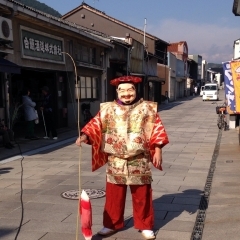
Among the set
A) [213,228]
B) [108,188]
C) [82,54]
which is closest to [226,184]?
[213,228]

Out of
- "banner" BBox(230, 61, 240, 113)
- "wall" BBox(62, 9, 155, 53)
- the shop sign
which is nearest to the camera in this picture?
"banner" BBox(230, 61, 240, 113)

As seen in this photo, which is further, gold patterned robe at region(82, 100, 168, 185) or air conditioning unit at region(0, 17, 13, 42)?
air conditioning unit at region(0, 17, 13, 42)

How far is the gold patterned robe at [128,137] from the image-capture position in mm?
3803

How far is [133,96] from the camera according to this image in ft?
12.6

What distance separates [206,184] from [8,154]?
533cm

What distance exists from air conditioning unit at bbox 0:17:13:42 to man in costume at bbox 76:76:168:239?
702 centimetres

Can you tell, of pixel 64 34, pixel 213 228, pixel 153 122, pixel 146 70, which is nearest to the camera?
pixel 153 122

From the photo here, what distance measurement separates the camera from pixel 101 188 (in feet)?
19.6

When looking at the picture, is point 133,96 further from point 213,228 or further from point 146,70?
A: point 146,70

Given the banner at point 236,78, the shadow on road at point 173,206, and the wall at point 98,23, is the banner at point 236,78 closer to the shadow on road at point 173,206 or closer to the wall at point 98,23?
the shadow on road at point 173,206

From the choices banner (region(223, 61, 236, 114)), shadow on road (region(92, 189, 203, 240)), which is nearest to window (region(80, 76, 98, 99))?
banner (region(223, 61, 236, 114))

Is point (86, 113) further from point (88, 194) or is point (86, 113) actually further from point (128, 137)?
point (128, 137)

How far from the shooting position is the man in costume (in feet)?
12.5

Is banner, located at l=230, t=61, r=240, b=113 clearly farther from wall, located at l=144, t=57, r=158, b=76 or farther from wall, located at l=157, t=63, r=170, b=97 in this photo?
wall, located at l=157, t=63, r=170, b=97
